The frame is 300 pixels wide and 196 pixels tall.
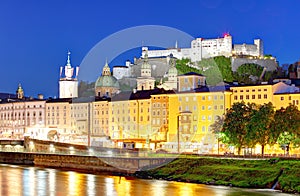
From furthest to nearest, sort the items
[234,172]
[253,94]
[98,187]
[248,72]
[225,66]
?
1. [225,66]
2. [248,72]
3. [253,94]
4. [234,172]
5. [98,187]

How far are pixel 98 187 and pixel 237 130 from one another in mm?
11698

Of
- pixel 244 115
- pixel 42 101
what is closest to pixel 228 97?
pixel 244 115

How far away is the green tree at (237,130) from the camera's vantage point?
118ft

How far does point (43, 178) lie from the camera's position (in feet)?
104

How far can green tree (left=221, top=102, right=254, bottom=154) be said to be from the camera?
118 feet

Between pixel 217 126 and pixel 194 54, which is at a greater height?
pixel 194 54

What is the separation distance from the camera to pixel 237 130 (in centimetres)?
3650

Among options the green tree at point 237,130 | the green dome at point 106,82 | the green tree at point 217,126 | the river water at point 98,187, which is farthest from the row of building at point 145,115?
the river water at point 98,187

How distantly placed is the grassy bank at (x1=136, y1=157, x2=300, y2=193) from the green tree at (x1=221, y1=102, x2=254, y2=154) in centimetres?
424

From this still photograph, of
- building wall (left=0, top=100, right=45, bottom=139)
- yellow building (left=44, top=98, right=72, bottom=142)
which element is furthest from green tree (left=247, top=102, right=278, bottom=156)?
building wall (left=0, top=100, right=45, bottom=139)

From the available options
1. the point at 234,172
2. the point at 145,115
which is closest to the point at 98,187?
the point at 234,172

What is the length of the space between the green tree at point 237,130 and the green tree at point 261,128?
32cm

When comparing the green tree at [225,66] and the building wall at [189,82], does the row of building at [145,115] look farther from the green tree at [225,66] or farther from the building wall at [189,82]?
the green tree at [225,66]

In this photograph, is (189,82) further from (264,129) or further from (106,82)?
(264,129)
